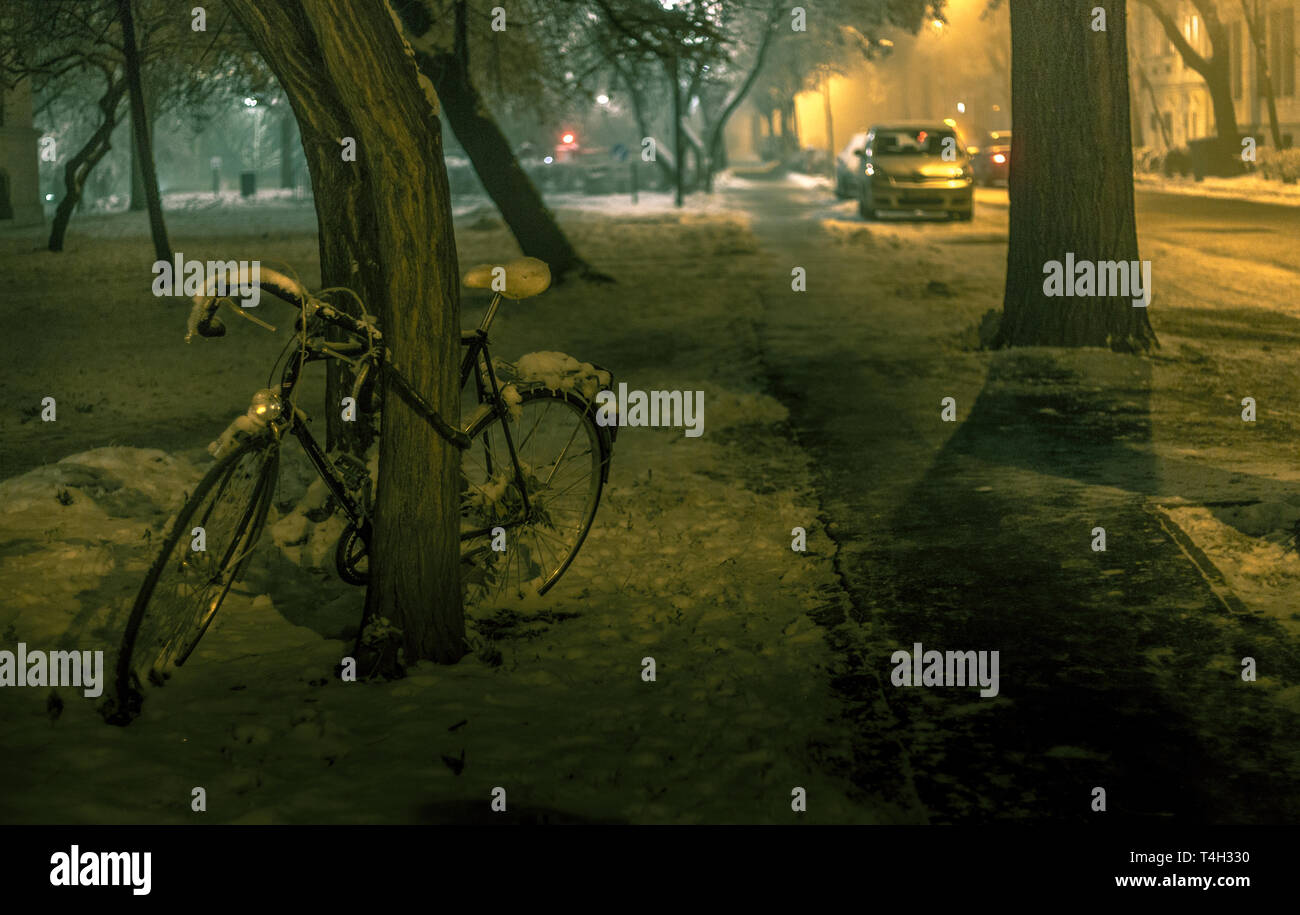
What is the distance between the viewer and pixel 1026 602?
5.52 meters

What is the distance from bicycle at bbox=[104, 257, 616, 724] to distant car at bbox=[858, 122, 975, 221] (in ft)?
80.8

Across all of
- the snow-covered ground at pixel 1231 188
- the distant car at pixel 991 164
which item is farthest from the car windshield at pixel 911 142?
the distant car at pixel 991 164

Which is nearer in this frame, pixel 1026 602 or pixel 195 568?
pixel 195 568

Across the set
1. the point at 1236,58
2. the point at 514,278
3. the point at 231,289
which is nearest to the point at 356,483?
the point at 231,289

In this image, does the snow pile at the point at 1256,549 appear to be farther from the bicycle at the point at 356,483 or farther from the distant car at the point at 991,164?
the distant car at the point at 991,164

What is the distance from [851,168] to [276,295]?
32.0 metres

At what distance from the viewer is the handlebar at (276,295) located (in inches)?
175

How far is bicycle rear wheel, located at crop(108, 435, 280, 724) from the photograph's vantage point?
439 cm

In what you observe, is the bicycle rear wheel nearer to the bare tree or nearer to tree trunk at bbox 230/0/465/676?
tree trunk at bbox 230/0/465/676

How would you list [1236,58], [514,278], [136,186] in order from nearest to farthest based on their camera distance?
[514,278], [136,186], [1236,58]

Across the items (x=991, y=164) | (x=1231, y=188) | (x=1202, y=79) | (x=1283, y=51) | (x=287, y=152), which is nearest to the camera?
(x=1231, y=188)

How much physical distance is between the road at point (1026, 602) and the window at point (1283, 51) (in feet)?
149

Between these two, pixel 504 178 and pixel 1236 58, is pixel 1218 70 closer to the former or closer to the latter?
pixel 1236 58
